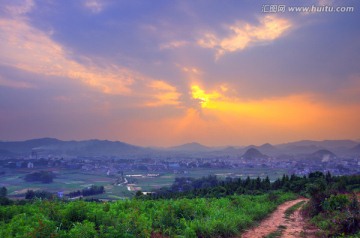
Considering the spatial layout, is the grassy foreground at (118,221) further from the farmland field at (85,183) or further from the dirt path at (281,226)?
the farmland field at (85,183)

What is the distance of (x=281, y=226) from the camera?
12.3 m

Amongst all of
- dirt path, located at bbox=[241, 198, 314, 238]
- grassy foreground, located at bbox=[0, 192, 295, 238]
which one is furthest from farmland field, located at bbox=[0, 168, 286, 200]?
grassy foreground, located at bbox=[0, 192, 295, 238]

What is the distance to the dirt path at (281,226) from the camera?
10.9 metres

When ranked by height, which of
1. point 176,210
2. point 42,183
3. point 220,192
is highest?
point 176,210

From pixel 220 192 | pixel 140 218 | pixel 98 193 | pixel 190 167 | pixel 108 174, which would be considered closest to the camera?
pixel 140 218

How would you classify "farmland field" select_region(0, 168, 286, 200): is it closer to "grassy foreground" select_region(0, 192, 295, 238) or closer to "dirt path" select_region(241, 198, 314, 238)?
"dirt path" select_region(241, 198, 314, 238)

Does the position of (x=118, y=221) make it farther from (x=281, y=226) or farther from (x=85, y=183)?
(x=85, y=183)

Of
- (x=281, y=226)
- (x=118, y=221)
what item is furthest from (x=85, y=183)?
(x=118, y=221)

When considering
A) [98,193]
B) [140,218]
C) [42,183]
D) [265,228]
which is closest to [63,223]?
[140,218]

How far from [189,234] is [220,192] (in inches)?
817

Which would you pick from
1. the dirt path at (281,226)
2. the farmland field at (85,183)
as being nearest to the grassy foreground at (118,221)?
the dirt path at (281,226)

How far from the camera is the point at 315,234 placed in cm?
1058

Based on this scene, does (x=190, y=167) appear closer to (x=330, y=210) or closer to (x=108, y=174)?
(x=108, y=174)

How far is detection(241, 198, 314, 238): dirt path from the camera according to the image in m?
10.9
